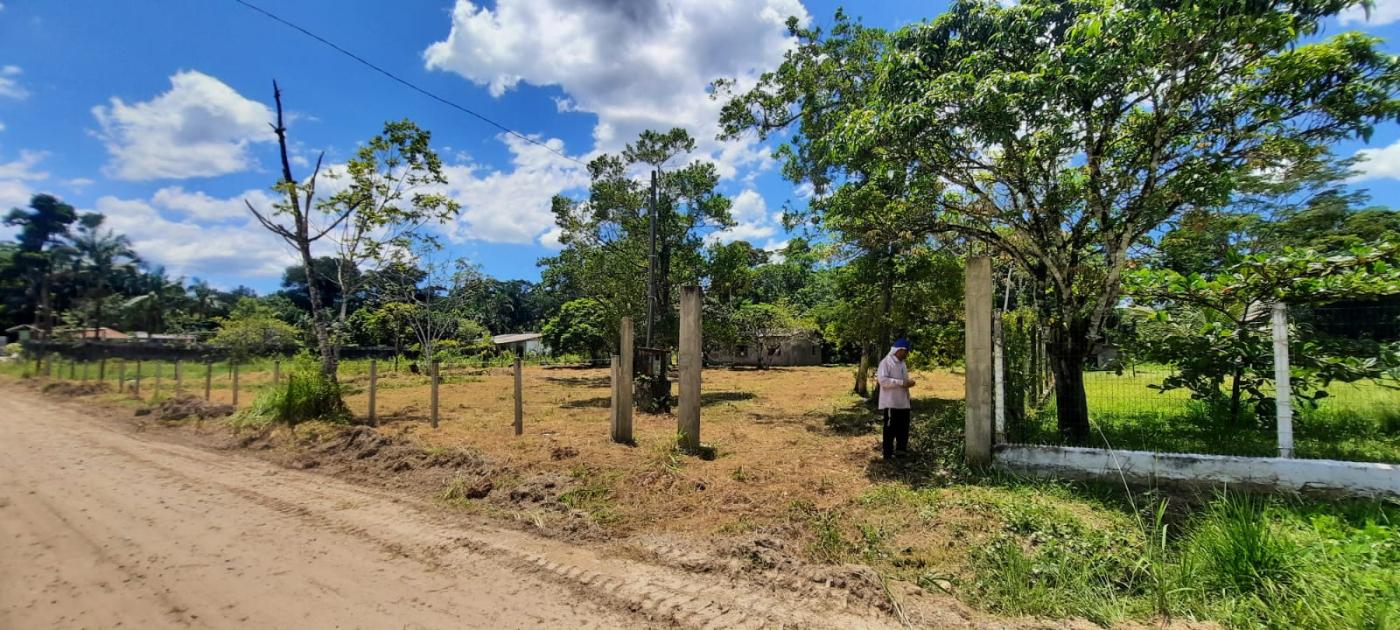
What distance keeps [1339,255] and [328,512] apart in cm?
873

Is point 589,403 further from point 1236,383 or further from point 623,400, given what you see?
point 1236,383

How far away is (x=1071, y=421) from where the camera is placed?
6965 mm

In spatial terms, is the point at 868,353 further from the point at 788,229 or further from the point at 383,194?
the point at 383,194

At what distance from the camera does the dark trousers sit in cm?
721

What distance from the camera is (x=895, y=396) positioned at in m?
7.04

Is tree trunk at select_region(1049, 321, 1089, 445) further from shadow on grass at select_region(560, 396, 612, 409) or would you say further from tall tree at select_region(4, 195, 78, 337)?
tall tree at select_region(4, 195, 78, 337)

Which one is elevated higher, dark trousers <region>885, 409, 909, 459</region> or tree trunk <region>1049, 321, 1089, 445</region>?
tree trunk <region>1049, 321, 1089, 445</region>

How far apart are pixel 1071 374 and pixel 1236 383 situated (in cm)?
202

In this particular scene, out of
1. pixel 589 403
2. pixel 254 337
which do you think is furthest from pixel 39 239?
pixel 589 403

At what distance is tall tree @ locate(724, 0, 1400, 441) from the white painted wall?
142 cm

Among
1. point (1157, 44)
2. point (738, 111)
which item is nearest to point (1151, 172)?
point (1157, 44)

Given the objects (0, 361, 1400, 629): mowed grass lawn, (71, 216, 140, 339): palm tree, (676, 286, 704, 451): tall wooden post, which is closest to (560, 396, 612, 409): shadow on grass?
(0, 361, 1400, 629): mowed grass lawn

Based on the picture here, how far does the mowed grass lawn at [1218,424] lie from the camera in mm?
5883

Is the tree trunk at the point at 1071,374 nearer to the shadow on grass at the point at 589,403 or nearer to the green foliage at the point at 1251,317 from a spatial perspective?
the green foliage at the point at 1251,317
